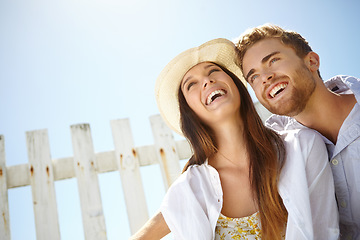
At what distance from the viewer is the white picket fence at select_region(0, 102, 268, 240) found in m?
2.89

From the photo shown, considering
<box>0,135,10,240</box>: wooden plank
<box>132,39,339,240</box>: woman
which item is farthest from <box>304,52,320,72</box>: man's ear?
<box>0,135,10,240</box>: wooden plank

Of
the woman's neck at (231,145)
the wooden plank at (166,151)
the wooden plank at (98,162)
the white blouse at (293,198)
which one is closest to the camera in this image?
the white blouse at (293,198)

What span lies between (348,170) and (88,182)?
6.97 feet

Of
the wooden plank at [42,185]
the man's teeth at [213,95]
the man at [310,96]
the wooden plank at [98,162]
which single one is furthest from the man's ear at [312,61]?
the wooden plank at [42,185]

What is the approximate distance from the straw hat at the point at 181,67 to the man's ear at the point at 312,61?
56 cm

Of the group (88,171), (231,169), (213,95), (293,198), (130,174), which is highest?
(213,95)

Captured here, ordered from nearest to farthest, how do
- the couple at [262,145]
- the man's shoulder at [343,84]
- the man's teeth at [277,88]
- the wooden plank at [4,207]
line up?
1. the couple at [262,145]
2. the man's shoulder at [343,84]
3. the man's teeth at [277,88]
4. the wooden plank at [4,207]

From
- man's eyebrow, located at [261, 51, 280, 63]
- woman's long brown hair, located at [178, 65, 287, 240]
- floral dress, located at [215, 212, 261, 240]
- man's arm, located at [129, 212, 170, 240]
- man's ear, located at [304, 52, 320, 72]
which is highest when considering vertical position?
man's eyebrow, located at [261, 51, 280, 63]

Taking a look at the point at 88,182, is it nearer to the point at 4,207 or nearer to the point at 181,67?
the point at 4,207

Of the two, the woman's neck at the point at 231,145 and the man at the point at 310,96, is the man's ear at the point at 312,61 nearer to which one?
the man at the point at 310,96

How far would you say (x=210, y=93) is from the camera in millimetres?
2352

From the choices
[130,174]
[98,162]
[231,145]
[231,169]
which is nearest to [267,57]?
[231,145]

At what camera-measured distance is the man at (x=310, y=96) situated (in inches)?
77.6

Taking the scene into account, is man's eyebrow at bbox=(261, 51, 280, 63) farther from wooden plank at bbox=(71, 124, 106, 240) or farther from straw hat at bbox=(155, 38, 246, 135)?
wooden plank at bbox=(71, 124, 106, 240)
